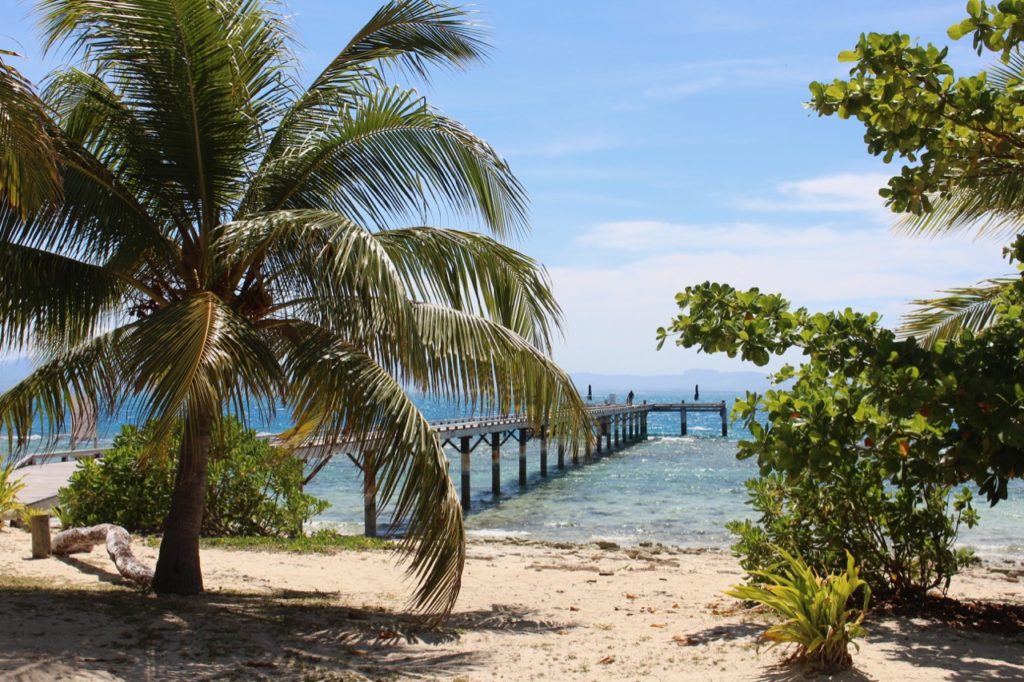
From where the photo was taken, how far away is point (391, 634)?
7152 mm

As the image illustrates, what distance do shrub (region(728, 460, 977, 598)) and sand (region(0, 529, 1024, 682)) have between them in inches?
27.3

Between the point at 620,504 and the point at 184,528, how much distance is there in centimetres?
2196

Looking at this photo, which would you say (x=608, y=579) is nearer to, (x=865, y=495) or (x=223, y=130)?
(x=865, y=495)

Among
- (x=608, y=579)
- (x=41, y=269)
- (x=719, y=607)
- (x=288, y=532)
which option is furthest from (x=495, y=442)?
(x=41, y=269)

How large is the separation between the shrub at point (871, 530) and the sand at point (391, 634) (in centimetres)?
69

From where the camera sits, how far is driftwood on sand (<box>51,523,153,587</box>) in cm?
862

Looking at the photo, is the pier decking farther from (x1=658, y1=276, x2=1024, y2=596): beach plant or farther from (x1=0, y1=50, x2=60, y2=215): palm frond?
(x1=0, y1=50, x2=60, y2=215): palm frond

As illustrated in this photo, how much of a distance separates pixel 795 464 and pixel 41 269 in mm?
5666

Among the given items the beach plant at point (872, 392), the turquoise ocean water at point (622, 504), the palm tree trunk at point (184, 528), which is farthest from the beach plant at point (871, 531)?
the palm tree trunk at point (184, 528)

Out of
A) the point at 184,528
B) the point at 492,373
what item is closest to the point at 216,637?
the point at 184,528

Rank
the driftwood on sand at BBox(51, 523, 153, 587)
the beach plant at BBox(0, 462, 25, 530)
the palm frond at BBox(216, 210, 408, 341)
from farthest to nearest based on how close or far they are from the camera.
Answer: the beach plant at BBox(0, 462, 25, 530) → the driftwood on sand at BBox(51, 523, 153, 587) → the palm frond at BBox(216, 210, 408, 341)

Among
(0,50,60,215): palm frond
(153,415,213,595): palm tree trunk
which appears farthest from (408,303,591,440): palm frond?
(0,50,60,215): palm frond

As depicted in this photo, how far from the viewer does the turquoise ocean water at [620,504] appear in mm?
21984

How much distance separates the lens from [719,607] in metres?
8.92
